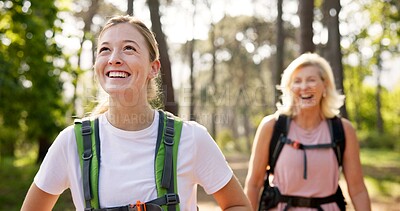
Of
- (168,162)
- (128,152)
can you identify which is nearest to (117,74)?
(128,152)

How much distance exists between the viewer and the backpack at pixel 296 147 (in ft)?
12.8

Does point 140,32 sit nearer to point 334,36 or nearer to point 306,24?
point 306,24

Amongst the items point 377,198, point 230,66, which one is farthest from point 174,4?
point 377,198

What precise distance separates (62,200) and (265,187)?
8661mm

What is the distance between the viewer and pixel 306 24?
403 inches

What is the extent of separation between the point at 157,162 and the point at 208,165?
0.24 metres

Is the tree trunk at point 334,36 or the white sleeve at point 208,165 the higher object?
the tree trunk at point 334,36

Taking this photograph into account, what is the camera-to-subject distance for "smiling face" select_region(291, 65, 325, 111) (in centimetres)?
418

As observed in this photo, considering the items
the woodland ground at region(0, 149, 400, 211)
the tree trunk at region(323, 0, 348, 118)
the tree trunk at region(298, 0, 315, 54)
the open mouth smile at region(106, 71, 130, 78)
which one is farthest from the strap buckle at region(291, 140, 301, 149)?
the tree trunk at region(323, 0, 348, 118)

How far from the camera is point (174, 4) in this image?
121ft

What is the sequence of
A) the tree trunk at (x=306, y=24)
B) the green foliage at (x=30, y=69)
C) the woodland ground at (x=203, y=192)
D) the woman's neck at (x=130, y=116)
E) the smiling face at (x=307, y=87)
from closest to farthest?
the woman's neck at (x=130, y=116) → the smiling face at (x=307, y=87) → the tree trunk at (x=306, y=24) → the green foliage at (x=30, y=69) → the woodland ground at (x=203, y=192)

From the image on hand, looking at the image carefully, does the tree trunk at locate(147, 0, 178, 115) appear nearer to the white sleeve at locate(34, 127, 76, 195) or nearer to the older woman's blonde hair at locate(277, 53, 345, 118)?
the older woman's blonde hair at locate(277, 53, 345, 118)

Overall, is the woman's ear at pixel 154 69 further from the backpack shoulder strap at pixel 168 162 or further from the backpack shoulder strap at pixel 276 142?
the backpack shoulder strap at pixel 276 142

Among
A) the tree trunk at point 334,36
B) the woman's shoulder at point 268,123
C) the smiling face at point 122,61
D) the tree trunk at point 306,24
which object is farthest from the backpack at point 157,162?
the tree trunk at point 334,36
